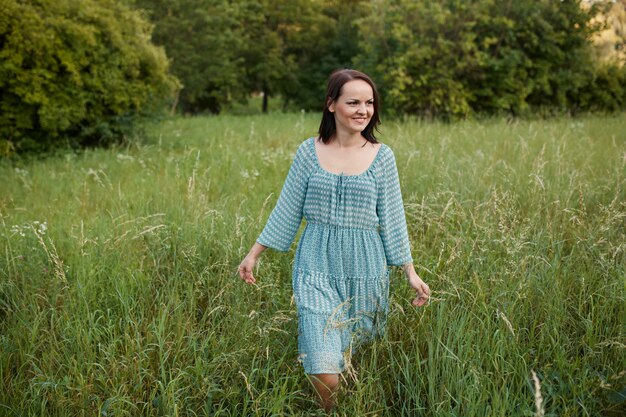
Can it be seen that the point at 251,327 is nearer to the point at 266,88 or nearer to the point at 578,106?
the point at 578,106

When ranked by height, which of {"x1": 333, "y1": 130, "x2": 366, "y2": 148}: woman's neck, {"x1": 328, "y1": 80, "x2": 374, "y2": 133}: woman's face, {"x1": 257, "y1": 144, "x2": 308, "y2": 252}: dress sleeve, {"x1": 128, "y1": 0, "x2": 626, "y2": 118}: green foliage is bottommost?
{"x1": 257, "y1": 144, "x2": 308, "y2": 252}: dress sleeve

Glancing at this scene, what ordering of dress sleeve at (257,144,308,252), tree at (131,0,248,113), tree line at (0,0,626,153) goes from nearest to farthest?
dress sleeve at (257,144,308,252) → tree line at (0,0,626,153) → tree at (131,0,248,113)

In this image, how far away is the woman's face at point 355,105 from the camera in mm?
2500

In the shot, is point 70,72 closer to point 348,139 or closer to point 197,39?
point 348,139

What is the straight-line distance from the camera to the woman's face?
8.20ft

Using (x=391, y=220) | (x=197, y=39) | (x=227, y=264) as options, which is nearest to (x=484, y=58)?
(x=197, y=39)

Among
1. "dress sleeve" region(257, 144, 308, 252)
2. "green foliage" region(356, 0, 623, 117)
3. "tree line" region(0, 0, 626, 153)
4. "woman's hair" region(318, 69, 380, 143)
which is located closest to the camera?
"woman's hair" region(318, 69, 380, 143)

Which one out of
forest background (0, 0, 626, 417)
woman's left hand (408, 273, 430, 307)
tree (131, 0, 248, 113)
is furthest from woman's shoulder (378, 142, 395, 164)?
tree (131, 0, 248, 113)

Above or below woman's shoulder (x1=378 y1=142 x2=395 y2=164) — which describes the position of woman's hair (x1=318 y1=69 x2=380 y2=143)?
above

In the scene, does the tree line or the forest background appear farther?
the tree line

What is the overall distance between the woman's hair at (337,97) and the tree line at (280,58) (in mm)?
6807

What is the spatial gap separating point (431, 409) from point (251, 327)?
1.01 meters

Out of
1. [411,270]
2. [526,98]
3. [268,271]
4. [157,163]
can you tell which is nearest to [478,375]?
[411,270]

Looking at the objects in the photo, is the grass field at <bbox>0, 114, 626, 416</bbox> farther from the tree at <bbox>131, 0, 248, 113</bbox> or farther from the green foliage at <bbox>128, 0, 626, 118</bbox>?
the tree at <bbox>131, 0, 248, 113</bbox>
